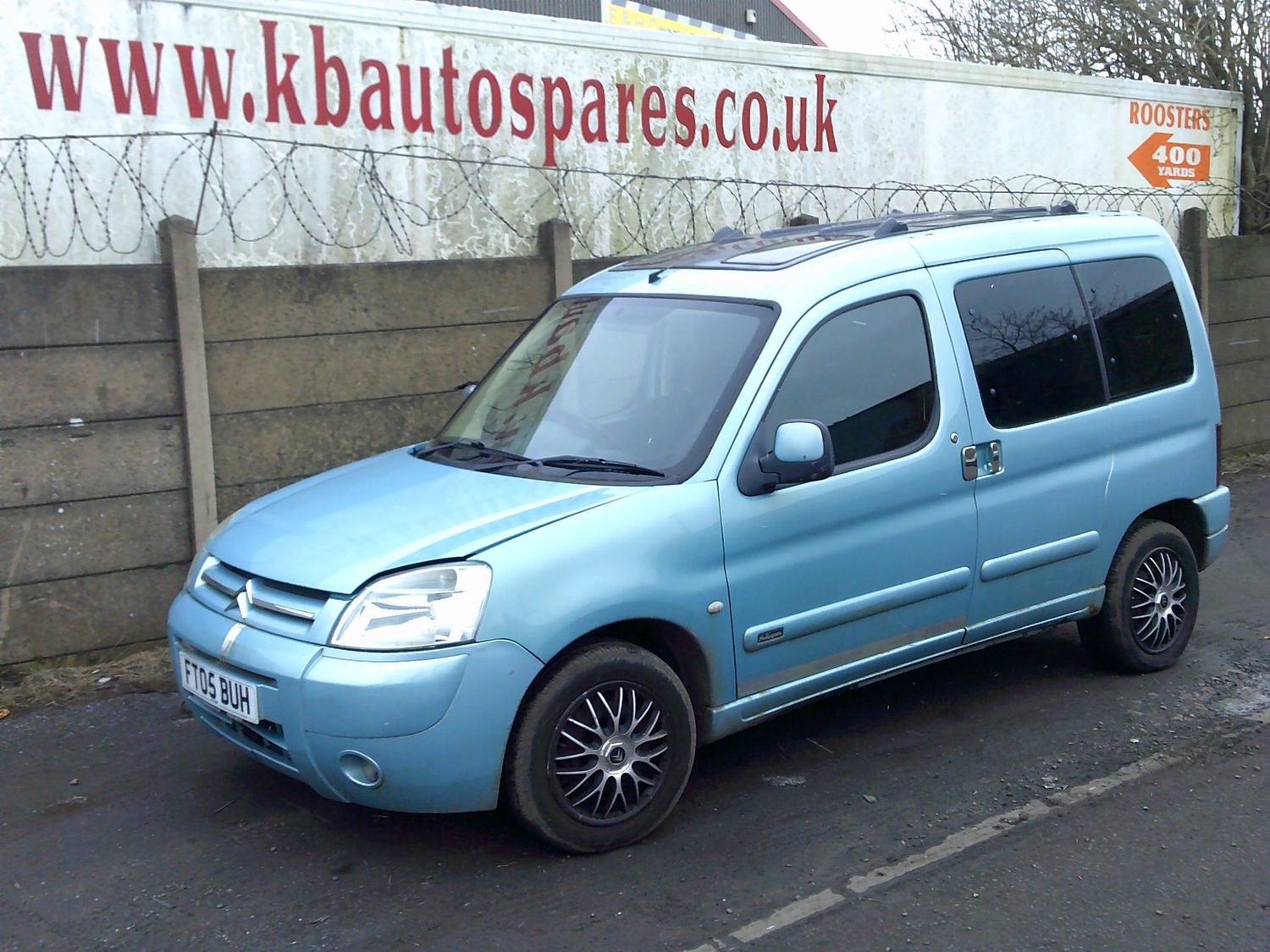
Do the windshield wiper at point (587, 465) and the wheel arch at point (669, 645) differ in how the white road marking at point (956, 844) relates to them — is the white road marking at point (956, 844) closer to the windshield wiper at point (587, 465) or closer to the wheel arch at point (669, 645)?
the wheel arch at point (669, 645)

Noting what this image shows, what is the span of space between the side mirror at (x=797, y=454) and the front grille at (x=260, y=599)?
60.3 inches

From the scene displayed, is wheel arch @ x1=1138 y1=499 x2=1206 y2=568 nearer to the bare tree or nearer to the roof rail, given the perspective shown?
the roof rail

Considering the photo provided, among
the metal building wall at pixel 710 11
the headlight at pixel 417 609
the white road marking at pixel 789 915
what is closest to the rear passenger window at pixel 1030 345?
the white road marking at pixel 789 915

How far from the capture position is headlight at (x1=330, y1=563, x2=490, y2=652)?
380 centimetres

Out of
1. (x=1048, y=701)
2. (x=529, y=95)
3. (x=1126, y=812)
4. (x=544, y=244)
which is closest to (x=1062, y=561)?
(x=1048, y=701)

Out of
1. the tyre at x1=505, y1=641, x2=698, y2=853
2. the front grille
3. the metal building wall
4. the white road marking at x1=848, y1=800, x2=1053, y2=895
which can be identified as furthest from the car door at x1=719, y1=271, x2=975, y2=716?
the metal building wall

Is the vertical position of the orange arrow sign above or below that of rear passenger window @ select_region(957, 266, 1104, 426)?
above

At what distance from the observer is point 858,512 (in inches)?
181

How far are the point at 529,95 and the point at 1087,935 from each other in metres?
6.11

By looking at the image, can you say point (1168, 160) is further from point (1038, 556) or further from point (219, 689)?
point (219, 689)

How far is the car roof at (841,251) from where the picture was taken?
4.77 meters

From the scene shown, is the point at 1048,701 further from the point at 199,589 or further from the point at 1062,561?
the point at 199,589

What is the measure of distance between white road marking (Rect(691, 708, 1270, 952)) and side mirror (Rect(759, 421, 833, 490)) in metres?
1.30

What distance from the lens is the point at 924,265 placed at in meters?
5.03
